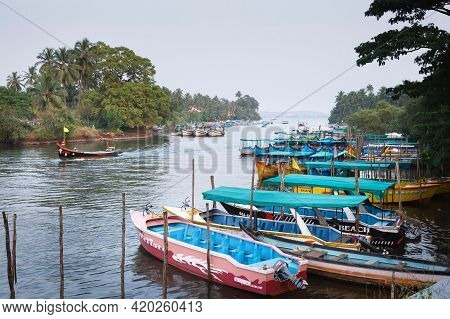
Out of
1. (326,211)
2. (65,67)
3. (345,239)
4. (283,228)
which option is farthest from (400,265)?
(65,67)

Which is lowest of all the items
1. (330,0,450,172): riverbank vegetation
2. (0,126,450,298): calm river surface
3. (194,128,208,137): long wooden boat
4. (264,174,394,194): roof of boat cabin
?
(0,126,450,298): calm river surface

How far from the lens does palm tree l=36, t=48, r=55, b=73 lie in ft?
231

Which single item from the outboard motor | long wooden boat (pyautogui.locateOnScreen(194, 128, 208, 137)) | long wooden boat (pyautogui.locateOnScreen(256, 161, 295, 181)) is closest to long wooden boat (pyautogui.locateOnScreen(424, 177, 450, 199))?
long wooden boat (pyautogui.locateOnScreen(256, 161, 295, 181))

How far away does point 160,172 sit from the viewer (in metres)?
38.1

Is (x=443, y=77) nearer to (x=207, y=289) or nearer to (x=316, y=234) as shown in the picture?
(x=316, y=234)

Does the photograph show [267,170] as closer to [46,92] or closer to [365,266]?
[365,266]

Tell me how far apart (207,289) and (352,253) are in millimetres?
4360

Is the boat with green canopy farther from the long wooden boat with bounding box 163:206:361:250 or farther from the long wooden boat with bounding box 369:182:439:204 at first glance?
the long wooden boat with bounding box 369:182:439:204

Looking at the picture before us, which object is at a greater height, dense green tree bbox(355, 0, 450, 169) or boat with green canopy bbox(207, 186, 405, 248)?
dense green tree bbox(355, 0, 450, 169)

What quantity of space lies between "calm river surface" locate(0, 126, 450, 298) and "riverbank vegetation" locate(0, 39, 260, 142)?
20597 millimetres

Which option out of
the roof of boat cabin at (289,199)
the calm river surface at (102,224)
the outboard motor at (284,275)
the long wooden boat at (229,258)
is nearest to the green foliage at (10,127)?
the calm river surface at (102,224)

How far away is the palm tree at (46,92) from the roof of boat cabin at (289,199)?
51.9m

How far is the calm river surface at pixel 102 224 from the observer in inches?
535

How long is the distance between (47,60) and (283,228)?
6369 centimetres
